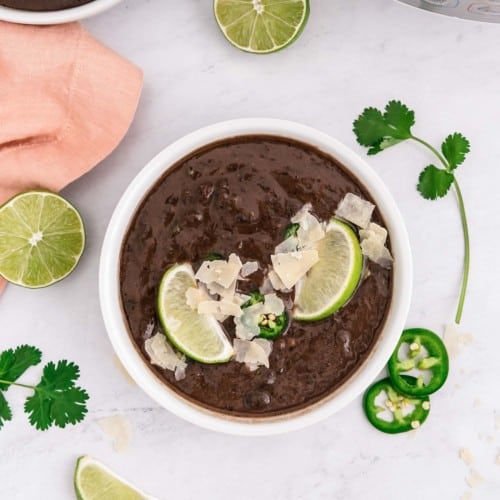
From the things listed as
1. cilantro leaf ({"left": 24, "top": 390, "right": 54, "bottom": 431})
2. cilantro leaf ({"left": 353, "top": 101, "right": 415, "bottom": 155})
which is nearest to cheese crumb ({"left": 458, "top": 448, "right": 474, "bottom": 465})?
cilantro leaf ({"left": 353, "top": 101, "right": 415, "bottom": 155})

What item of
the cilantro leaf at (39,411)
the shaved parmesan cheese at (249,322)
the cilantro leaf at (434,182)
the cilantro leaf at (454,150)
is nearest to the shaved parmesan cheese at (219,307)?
the shaved parmesan cheese at (249,322)

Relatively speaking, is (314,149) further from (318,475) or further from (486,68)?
(318,475)

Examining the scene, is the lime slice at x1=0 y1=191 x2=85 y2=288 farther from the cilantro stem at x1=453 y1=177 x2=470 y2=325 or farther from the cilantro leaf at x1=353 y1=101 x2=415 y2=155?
the cilantro stem at x1=453 y1=177 x2=470 y2=325

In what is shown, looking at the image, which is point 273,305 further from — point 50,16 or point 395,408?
point 50,16

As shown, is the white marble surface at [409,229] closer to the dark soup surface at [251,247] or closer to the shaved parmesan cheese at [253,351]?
the dark soup surface at [251,247]

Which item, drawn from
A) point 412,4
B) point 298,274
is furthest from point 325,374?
point 412,4
